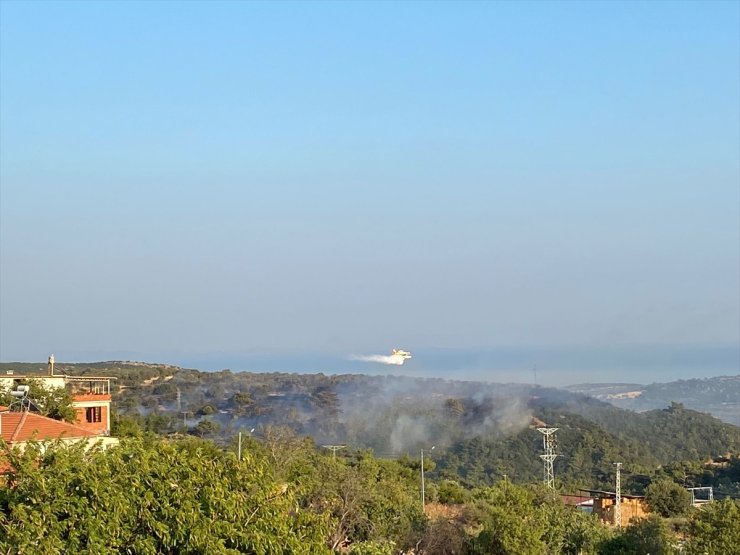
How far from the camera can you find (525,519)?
2523cm

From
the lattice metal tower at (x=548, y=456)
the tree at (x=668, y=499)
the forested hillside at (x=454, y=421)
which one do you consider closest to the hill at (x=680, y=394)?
the forested hillside at (x=454, y=421)

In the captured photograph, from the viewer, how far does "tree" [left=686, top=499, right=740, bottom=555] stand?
76.1 feet

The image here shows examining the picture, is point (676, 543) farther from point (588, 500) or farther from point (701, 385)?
point (701, 385)

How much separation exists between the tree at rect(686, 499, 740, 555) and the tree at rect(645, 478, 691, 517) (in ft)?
57.1

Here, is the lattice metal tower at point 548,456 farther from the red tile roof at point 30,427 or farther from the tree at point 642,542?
the red tile roof at point 30,427

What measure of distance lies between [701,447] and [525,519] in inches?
1932

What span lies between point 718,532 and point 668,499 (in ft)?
63.6

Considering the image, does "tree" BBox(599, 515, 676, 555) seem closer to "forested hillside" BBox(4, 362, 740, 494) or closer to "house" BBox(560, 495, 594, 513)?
"house" BBox(560, 495, 594, 513)

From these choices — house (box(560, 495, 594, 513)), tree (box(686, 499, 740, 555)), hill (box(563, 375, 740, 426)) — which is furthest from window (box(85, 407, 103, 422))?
hill (box(563, 375, 740, 426))

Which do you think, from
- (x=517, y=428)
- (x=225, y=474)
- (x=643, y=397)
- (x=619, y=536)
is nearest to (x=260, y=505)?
(x=225, y=474)

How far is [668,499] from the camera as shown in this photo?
42219 mm

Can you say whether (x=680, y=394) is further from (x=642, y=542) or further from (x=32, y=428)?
(x=32, y=428)

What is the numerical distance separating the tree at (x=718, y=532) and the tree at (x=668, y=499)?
686 inches

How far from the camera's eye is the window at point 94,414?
37.4 meters
